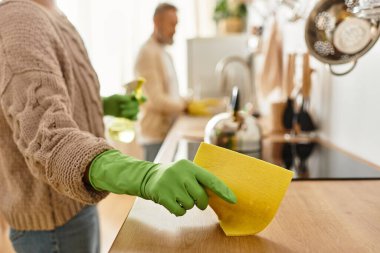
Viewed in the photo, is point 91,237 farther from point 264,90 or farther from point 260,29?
point 260,29

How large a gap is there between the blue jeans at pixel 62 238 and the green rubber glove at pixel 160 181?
1.35ft

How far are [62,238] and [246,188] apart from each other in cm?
57

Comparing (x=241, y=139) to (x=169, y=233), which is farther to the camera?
(x=241, y=139)

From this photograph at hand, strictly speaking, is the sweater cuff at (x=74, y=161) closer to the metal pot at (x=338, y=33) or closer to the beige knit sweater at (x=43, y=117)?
the beige knit sweater at (x=43, y=117)

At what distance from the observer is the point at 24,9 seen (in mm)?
871

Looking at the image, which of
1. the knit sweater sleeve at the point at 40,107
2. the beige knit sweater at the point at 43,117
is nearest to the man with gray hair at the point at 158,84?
the beige knit sweater at the point at 43,117

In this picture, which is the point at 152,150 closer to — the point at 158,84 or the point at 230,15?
Answer: the point at 158,84

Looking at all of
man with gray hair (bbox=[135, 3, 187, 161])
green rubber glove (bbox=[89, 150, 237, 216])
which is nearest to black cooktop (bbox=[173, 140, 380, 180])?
green rubber glove (bbox=[89, 150, 237, 216])

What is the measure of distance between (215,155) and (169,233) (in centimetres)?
15

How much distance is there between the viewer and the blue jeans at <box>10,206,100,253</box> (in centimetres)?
104

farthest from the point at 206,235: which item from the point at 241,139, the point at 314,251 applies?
the point at 241,139

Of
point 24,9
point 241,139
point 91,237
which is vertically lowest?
point 91,237

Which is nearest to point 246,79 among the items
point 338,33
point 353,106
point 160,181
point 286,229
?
point 353,106

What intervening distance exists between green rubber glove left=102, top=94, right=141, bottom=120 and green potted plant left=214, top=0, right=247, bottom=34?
320 cm
